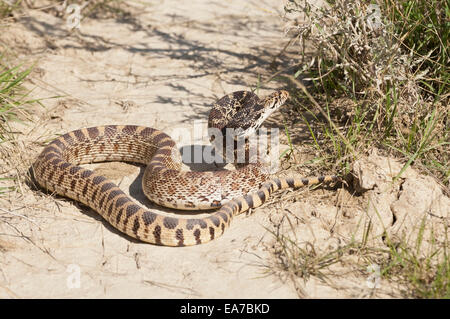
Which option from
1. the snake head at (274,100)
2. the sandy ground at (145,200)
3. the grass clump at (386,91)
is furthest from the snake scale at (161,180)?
the grass clump at (386,91)

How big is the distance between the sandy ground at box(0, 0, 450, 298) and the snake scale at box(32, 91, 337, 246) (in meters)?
0.18

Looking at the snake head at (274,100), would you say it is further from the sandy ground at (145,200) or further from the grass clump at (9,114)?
the grass clump at (9,114)

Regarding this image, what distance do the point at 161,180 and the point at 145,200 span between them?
0.58 metres

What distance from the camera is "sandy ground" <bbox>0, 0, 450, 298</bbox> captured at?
229 inches

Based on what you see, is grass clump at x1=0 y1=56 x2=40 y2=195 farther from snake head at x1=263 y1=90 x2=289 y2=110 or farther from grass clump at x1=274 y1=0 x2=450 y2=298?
grass clump at x1=274 y1=0 x2=450 y2=298

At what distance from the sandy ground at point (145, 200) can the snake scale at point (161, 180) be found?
0.18 metres

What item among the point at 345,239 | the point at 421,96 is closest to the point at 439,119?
the point at 421,96

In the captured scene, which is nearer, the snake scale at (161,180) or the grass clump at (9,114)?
the snake scale at (161,180)

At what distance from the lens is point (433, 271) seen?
18.3ft

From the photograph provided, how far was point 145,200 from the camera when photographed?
762 centimetres

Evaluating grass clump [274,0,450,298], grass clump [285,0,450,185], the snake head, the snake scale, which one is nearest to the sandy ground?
the snake scale

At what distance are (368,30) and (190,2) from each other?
6.95 m

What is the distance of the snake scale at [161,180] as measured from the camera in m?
6.52

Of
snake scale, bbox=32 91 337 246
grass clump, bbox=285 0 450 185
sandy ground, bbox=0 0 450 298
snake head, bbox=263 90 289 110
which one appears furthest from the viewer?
snake head, bbox=263 90 289 110
